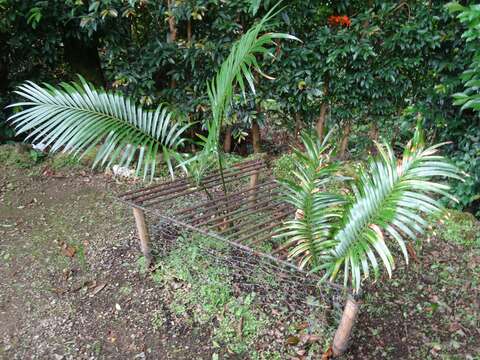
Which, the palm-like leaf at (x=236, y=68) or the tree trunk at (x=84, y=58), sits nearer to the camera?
the palm-like leaf at (x=236, y=68)

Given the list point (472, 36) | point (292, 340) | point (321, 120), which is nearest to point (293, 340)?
point (292, 340)

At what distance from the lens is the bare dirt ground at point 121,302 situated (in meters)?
1.61

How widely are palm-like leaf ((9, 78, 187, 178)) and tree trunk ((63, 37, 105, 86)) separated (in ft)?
5.95

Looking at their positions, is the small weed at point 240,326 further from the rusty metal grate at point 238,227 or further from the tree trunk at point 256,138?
the tree trunk at point 256,138

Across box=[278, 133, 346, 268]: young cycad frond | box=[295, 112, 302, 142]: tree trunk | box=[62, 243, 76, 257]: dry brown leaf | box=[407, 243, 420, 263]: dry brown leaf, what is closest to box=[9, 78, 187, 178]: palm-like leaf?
box=[278, 133, 346, 268]: young cycad frond

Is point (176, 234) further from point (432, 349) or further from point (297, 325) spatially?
point (432, 349)

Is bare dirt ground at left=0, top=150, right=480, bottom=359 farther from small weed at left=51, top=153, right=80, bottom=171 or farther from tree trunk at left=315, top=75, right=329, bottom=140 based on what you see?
tree trunk at left=315, top=75, right=329, bottom=140

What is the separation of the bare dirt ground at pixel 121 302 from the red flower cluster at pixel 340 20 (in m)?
1.71

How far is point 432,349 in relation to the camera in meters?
1.56

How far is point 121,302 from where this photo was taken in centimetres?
190

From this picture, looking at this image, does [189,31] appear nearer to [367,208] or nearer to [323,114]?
[323,114]

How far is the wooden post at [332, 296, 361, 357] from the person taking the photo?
1.23m

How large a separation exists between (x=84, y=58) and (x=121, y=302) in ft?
8.31

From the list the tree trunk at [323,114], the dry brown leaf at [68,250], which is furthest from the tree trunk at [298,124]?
the dry brown leaf at [68,250]
